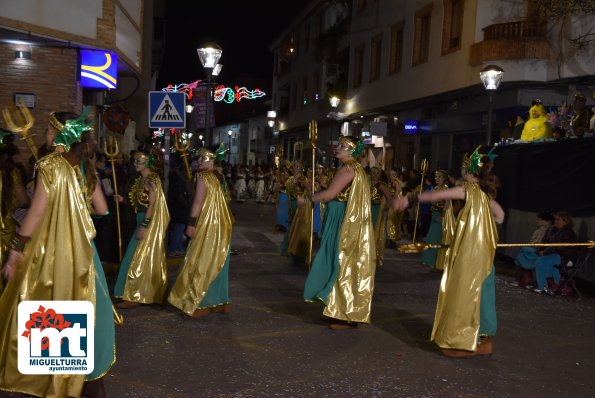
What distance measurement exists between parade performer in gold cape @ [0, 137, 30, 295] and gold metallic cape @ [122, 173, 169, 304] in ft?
6.68

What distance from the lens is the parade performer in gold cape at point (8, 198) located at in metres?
5.41

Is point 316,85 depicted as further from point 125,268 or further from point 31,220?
point 31,220

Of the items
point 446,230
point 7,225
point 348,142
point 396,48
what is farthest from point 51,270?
point 396,48

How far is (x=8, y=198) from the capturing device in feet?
18.9

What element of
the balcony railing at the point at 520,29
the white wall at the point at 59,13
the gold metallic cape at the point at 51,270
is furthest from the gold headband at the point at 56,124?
the balcony railing at the point at 520,29

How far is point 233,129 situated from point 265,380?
66.7 meters

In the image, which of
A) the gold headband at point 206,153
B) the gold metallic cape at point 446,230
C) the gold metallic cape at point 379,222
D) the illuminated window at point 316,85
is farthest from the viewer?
the illuminated window at point 316,85

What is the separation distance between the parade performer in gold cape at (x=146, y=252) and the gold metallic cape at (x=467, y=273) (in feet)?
11.0

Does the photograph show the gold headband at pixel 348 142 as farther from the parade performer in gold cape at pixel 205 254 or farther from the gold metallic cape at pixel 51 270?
the gold metallic cape at pixel 51 270

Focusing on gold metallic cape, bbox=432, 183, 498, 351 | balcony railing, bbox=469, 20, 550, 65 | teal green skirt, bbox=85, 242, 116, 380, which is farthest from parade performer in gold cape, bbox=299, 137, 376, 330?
balcony railing, bbox=469, 20, 550, 65

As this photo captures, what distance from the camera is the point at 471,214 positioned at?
6496 millimetres

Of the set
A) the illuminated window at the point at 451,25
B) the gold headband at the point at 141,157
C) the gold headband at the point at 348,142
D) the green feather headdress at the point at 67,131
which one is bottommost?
the gold headband at the point at 141,157

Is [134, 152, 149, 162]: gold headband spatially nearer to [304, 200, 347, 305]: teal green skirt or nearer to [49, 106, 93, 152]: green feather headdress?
[304, 200, 347, 305]: teal green skirt

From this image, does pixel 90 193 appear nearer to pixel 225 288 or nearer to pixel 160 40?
pixel 225 288
